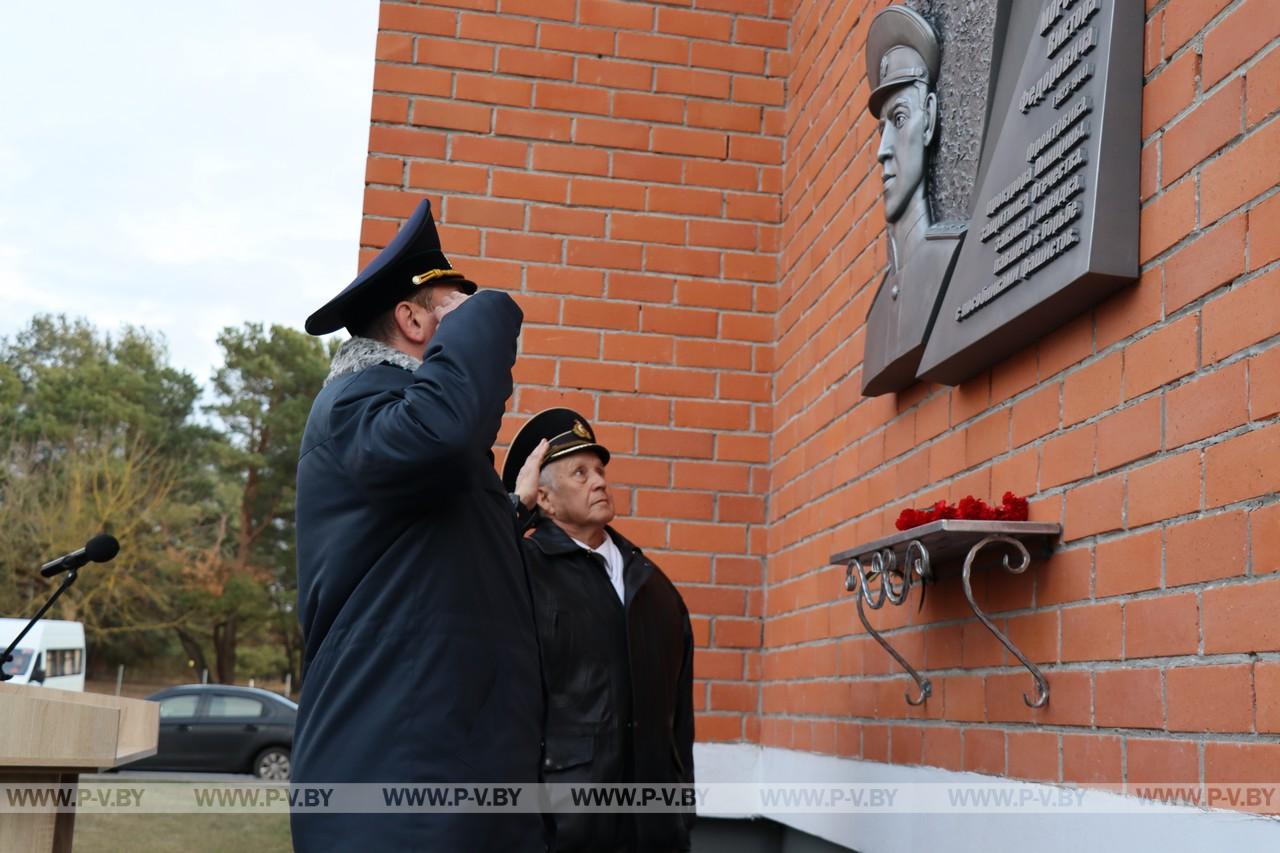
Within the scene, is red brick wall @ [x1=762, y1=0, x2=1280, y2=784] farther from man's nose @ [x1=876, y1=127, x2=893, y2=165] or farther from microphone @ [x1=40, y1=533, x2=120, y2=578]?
microphone @ [x1=40, y1=533, x2=120, y2=578]

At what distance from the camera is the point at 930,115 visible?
9.75 feet

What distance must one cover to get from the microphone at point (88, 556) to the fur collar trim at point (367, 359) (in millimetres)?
999

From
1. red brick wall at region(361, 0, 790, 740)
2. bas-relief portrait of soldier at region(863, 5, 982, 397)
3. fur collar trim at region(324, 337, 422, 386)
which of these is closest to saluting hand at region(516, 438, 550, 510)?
red brick wall at region(361, 0, 790, 740)

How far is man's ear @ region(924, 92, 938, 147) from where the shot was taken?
A: 296cm

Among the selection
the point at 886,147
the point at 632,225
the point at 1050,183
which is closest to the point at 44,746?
the point at 1050,183

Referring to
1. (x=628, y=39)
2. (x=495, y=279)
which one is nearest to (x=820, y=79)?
(x=628, y=39)

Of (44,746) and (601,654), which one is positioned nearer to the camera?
(44,746)

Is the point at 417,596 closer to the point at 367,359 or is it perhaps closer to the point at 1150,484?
the point at 367,359

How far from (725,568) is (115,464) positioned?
34.6m

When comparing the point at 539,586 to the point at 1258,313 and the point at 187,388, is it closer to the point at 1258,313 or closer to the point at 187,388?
the point at 1258,313

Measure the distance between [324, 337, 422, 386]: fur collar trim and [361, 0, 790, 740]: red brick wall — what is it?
6.23ft

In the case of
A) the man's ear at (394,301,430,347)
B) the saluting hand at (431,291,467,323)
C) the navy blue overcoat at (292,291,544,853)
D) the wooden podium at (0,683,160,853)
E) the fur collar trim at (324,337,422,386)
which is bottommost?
the wooden podium at (0,683,160,853)

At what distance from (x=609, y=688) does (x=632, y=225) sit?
5.84ft

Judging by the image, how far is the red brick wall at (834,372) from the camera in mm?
1802
